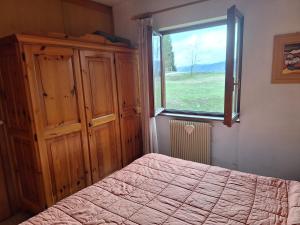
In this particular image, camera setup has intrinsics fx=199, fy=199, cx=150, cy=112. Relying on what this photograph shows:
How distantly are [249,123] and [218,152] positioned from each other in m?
0.57

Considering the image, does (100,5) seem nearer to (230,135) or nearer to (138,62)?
(138,62)

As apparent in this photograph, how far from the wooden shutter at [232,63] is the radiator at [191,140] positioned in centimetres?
48

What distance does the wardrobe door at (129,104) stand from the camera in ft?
9.24

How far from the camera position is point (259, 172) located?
239cm

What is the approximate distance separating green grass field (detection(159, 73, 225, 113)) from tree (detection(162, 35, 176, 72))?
13 centimetres

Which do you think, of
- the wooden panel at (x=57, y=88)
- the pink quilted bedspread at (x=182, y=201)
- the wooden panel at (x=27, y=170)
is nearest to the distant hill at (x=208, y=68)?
the pink quilted bedspread at (x=182, y=201)

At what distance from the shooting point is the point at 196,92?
2896 millimetres

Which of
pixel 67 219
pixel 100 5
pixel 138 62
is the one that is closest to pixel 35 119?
pixel 67 219

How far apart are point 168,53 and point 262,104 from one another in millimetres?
1511

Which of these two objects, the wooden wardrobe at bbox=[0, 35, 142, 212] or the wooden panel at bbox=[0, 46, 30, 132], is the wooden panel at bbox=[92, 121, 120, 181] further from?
the wooden panel at bbox=[0, 46, 30, 132]

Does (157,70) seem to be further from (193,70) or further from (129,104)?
(129,104)

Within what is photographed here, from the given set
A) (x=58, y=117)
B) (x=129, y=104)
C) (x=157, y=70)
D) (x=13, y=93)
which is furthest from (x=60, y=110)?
(x=157, y=70)

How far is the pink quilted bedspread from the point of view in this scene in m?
1.23

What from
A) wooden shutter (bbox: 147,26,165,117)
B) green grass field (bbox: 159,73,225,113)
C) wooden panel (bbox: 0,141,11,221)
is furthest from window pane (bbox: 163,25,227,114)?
wooden panel (bbox: 0,141,11,221)
